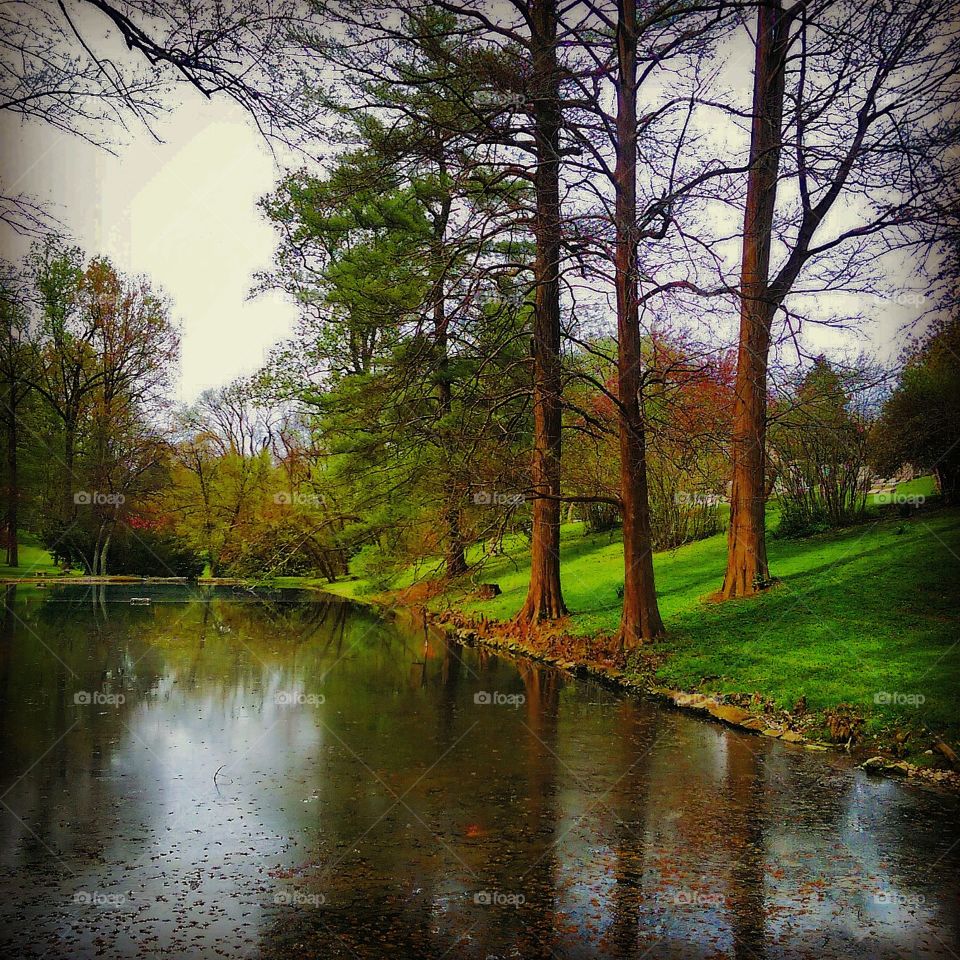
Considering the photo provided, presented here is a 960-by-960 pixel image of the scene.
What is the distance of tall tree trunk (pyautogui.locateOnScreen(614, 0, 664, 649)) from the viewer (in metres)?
10.7

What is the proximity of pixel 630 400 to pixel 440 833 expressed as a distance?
22.6 feet

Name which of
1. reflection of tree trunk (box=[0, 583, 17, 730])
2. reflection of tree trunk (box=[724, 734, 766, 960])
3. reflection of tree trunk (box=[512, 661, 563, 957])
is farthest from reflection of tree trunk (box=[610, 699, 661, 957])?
reflection of tree trunk (box=[0, 583, 17, 730])

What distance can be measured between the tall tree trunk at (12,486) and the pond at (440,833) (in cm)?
1244

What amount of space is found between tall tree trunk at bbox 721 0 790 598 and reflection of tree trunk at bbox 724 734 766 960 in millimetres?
5006

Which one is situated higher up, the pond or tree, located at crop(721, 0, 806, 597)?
tree, located at crop(721, 0, 806, 597)

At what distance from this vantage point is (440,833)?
507cm

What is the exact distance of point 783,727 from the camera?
7695 mm

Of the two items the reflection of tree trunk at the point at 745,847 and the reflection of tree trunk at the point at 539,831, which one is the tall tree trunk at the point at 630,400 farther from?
the reflection of tree trunk at the point at 745,847

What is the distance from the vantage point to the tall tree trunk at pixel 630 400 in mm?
10703

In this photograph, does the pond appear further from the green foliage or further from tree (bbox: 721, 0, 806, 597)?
the green foliage

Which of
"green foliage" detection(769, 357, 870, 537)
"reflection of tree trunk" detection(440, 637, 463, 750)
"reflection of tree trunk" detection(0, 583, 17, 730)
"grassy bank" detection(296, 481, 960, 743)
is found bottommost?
"reflection of tree trunk" detection(440, 637, 463, 750)

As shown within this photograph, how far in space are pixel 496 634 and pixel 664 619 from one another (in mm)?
3278

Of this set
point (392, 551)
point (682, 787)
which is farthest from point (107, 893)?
point (392, 551)

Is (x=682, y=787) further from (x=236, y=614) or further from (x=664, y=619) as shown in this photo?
(x=236, y=614)
